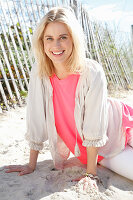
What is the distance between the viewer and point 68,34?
1.61 meters

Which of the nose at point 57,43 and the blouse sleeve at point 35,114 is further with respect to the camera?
the blouse sleeve at point 35,114

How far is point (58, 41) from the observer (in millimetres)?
1608

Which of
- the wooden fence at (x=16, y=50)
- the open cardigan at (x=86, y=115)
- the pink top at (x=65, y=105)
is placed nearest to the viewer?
the open cardigan at (x=86, y=115)

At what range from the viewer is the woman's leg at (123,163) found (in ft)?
5.83

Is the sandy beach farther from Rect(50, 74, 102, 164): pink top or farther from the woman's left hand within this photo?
Rect(50, 74, 102, 164): pink top

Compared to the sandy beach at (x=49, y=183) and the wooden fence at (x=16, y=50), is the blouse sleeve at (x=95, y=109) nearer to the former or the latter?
the sandy beach at (x=49, y=183)

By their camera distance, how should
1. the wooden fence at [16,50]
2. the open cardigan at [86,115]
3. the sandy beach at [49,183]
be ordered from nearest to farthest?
the sandy beach at [49,183] → the open cardigan at [86,115] → the wooden fence at [16,50]

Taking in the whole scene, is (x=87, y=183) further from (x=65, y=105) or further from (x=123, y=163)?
(x=65, y=105)

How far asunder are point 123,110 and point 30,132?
74 centimetres

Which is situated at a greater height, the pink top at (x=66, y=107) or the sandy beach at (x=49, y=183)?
the pink top at (x=66, y=107)

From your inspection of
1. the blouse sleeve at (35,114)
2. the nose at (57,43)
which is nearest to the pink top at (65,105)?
the blouse sleeve at (35,114)

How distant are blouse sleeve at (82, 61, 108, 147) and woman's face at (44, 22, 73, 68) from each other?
0.20 metres

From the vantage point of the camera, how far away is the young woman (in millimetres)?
1622

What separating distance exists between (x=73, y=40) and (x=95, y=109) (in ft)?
1.61
